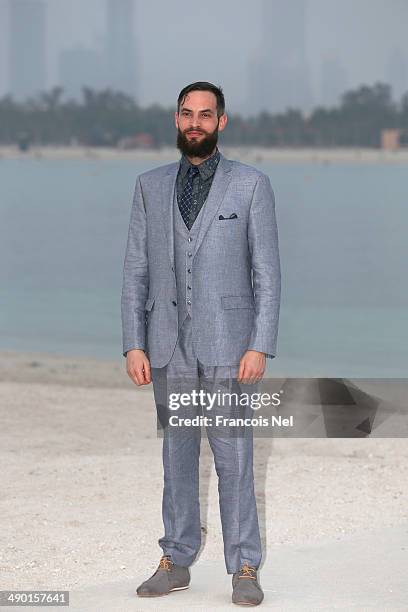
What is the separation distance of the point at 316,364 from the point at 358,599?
45.0 feet

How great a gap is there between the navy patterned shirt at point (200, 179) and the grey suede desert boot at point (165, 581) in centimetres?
113

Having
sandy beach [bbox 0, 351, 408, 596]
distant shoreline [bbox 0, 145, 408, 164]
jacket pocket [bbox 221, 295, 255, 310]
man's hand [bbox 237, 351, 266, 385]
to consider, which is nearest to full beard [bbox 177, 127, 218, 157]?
jacket pocket [bbox 221, 295, 255, 310]

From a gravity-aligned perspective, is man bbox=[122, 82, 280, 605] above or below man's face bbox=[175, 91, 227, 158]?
below

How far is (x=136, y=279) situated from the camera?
4.69 metres

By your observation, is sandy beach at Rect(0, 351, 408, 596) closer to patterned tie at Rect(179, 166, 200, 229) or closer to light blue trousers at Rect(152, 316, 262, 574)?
light blue trousers at Rect(152, 316, 262, 574)

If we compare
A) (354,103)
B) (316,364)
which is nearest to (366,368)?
(316,364)

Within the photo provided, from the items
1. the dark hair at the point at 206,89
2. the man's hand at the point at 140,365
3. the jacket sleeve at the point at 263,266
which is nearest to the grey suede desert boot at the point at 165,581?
the man's hand at the point at 140,365

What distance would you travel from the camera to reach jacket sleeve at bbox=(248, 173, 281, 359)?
455 centimetres

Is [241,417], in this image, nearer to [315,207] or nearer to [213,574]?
[213,574]

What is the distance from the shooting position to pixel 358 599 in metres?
4.84

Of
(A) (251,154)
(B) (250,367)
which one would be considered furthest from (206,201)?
(A) (251,154)

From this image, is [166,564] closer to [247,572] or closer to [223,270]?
[247,572]

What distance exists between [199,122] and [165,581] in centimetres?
148

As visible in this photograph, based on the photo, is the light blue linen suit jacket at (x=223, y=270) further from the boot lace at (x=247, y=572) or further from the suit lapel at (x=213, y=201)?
the boot lace at (x=247, y=572)
